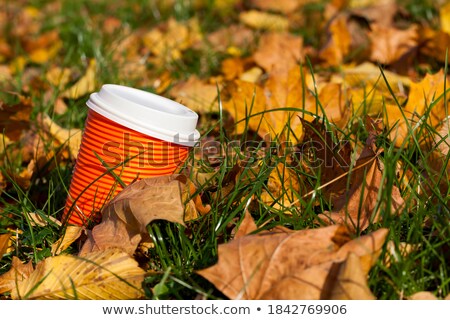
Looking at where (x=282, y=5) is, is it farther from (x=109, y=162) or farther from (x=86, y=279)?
(x=86, y=279)

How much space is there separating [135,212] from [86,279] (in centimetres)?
19

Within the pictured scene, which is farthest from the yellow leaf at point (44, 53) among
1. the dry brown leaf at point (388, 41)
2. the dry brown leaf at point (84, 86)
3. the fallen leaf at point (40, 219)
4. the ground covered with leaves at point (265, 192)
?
the fallen leaf at point (40, 219)

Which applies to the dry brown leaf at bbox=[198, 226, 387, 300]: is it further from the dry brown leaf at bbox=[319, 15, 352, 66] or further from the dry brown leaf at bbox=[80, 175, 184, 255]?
the dry brown leaf at bbox=[319, 15, 352, 66]

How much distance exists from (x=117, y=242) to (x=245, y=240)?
0.36m

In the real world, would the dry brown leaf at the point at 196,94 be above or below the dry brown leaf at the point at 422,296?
below

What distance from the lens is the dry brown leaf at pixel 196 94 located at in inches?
105

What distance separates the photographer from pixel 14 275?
1.69 meters

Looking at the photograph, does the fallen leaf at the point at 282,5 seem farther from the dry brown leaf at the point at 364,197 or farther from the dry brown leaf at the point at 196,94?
the dry brown leaf at the point at 364,197

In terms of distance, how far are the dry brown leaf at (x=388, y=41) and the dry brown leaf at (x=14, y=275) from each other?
1.89 meters

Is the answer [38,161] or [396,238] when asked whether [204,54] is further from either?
[396,238]

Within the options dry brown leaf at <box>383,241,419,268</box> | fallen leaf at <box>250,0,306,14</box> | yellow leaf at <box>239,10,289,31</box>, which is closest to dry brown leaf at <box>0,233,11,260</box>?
dry brown leaf at <box>383,241,419,268</box>

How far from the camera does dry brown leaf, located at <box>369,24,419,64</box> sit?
303 cm

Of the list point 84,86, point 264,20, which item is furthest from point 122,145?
point 264,20
